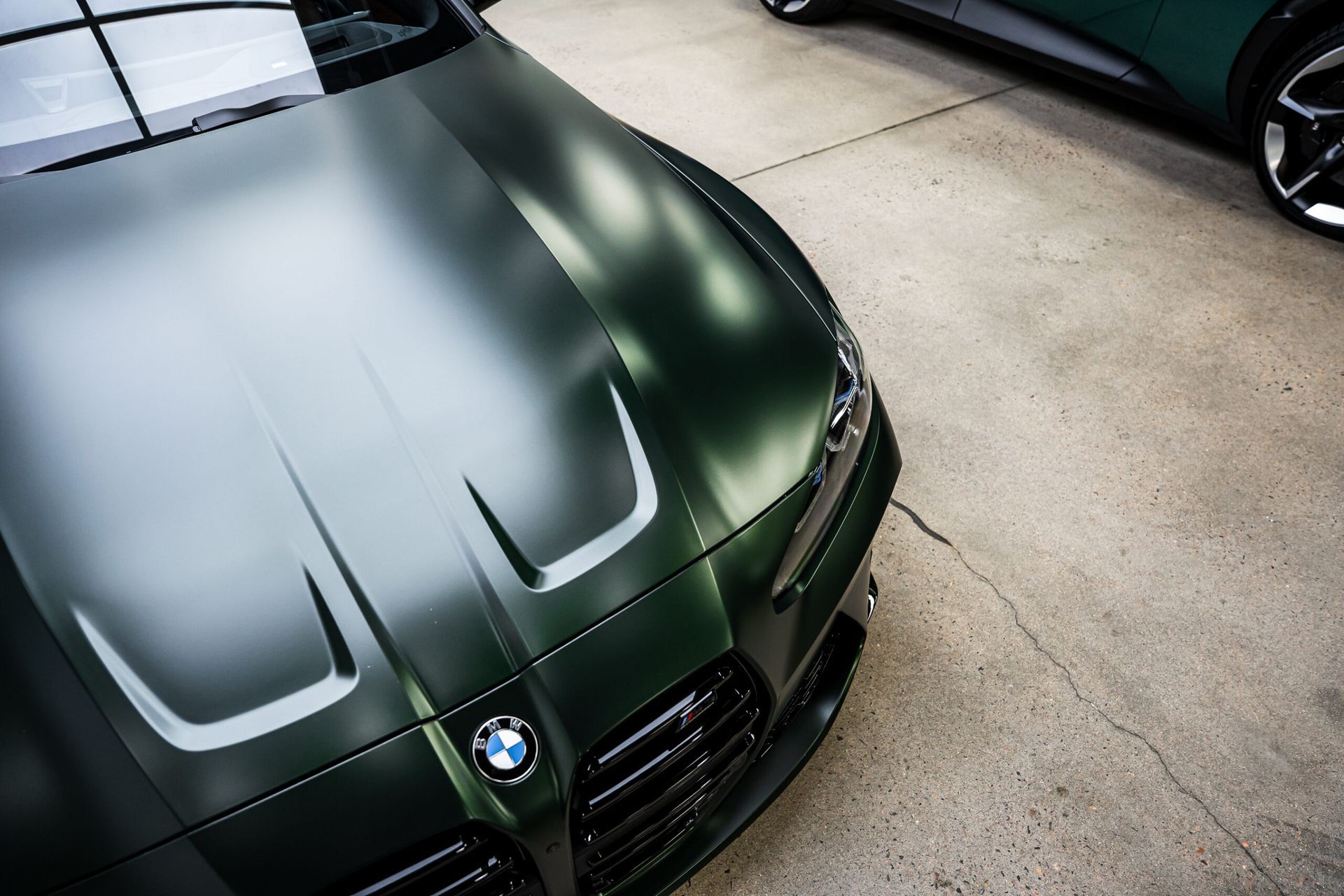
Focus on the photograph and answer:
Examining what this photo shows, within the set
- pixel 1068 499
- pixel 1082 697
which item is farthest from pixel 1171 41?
pixel 1082 697

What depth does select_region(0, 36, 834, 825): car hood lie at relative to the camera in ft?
3.15

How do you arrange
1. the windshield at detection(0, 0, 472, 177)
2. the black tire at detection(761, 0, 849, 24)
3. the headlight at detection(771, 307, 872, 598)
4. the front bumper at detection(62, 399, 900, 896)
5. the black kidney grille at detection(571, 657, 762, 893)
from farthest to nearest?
the black tire at detection(761, 0, 849, 24)
the windshield at detection(0, 0, 472, 177)
the headlight at detection(771, 307, 872, 598)
the black kidney grille at detection(571, 657, 762, 893)
the front bumper at detection(62, 399, 900, 896)

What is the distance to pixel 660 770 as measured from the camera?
1084 millimetres

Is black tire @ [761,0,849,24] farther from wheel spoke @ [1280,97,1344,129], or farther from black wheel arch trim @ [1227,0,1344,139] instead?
wheel spoke @ [1280,97,1344,129]

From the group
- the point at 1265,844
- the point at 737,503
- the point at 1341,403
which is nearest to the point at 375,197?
the point at 737,503

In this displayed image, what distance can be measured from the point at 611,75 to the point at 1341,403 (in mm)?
3093

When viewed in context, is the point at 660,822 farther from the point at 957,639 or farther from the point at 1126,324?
the point at 1126,324

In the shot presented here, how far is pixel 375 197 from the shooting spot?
1.39 meters

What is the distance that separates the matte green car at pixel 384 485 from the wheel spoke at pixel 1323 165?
226 centimetres

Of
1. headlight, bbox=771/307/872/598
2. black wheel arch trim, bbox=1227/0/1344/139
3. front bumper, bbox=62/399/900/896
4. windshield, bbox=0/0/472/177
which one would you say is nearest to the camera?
front bumper, bbox=62/399/900/896

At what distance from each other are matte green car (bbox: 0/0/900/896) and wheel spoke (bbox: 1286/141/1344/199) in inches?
89.1

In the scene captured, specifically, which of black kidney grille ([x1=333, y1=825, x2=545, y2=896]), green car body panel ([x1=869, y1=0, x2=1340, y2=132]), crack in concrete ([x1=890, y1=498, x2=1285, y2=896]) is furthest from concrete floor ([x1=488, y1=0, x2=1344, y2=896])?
black kidney grille ([x1=333, y1=825, x2=545, y2=896])

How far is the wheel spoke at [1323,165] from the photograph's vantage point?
2713mm

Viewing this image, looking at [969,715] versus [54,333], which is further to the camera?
[969,715]
